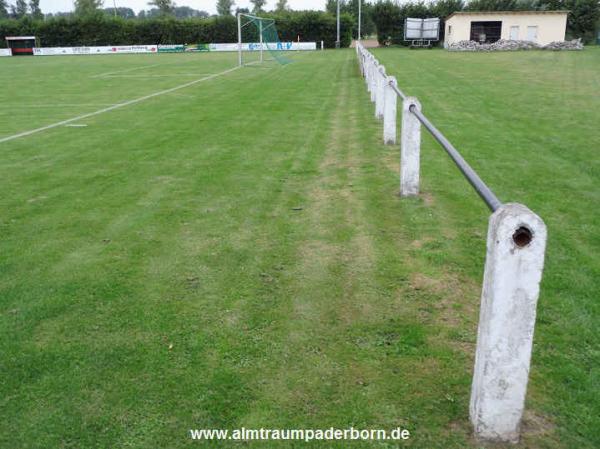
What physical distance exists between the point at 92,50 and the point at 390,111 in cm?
6089

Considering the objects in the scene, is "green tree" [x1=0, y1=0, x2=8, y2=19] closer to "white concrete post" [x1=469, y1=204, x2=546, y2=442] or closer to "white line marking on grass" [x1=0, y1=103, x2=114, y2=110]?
"white line marking on grass" [x1=0, y1=103, x2=114, y2=110]

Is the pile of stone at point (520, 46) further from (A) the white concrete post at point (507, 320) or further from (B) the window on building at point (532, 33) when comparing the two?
(A) the white concrete post at point (507, 320)

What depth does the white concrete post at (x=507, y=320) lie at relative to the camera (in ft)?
8.43

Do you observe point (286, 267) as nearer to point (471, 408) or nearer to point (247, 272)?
point (247, 272)

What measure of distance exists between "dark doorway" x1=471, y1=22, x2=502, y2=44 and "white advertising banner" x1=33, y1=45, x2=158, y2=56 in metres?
34.4

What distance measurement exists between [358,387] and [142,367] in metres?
1.37

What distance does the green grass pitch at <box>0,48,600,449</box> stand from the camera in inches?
125

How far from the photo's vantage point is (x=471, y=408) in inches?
118

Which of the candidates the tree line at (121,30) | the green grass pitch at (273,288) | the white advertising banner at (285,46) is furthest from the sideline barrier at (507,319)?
the tree line at (121,30)

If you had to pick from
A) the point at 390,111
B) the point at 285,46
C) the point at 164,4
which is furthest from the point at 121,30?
the point at 390,111

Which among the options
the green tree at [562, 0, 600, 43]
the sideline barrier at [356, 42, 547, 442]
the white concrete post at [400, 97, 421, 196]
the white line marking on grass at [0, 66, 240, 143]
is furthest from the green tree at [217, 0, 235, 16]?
the sideline barrier at [356, 42, 547, 442]

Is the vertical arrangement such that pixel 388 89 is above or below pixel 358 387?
above

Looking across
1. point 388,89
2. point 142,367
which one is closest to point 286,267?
point 142,367

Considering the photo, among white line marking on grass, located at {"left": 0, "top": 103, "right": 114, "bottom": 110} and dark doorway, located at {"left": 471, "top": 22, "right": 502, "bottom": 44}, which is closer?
white line marking on grass, located at {"left": 0, "top": 103, "right": 114, "bottom": 110}
